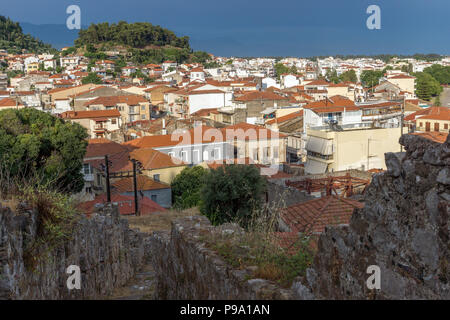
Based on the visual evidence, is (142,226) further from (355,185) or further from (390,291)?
(390,291)

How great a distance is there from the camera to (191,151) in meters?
37.5

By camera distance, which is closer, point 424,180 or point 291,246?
point 424,180

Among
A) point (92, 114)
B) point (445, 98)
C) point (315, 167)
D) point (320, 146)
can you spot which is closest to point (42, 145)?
point (320, 146)

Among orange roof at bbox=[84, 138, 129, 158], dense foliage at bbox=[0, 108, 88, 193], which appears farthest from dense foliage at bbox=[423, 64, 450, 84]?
dense foliage at bbox=[0, 108, 88, 193]

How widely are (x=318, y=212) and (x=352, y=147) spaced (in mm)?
18160

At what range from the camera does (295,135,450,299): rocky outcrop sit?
11.7 feet

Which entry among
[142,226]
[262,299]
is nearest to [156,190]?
[142,226]

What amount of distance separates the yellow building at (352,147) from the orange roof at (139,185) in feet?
31.4

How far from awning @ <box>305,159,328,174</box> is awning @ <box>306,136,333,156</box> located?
719mm

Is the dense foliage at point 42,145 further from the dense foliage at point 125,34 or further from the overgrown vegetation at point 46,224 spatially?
the dense foliage at point 125,34

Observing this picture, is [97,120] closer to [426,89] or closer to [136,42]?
[426,89]

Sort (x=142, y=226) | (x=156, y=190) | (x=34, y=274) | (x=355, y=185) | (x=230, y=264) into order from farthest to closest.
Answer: (x=156, y=190)
(x=355, y=185)
(x=142, y=226)
(x=34, y=274)
(x=230, y=264)

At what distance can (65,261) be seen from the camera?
21.1 feet
